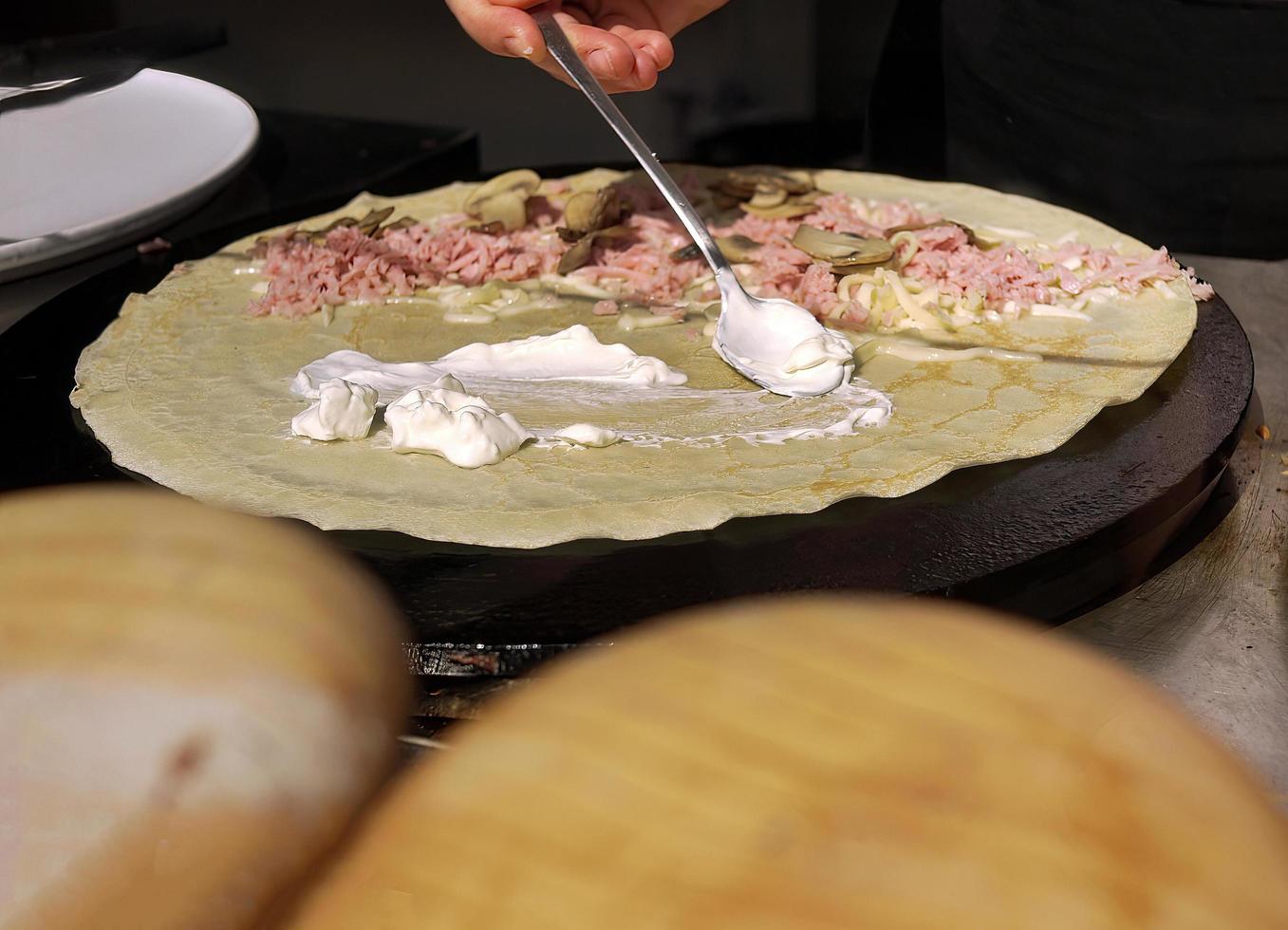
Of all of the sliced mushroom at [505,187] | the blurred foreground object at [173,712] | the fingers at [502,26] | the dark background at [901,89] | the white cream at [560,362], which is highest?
the fingers at [502,26]

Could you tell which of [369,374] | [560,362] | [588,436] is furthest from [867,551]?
[369,374]

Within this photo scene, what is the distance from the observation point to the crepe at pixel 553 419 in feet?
3.73

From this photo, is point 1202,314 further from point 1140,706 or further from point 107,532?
point 107,532

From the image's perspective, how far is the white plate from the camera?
1.76m

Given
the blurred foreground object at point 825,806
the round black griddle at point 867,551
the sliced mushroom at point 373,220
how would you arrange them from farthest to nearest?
the sliced mushroom at point 373,220 < the round black griddle at point 867,551 < the blurred foreground object at point 825,806

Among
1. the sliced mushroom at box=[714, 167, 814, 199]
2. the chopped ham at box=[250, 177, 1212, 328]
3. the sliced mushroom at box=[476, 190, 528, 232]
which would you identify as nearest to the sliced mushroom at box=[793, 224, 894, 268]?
the chopped ham at box=[250, 177, 1212, 328]

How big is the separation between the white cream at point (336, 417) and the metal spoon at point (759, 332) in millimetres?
487

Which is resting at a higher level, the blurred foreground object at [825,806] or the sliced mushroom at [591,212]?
the blurred foreground object at [825,806]

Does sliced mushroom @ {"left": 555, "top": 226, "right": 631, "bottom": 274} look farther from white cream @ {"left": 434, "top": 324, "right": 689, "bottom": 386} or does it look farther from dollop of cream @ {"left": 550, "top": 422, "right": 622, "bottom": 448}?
dollop of cream @ {"left": 550, "top": 422, "right": 622, "bottom": 448}

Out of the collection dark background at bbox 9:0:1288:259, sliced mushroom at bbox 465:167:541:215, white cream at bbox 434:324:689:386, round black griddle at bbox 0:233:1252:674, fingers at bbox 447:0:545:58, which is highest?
fingers at bbox 447:0:545:58

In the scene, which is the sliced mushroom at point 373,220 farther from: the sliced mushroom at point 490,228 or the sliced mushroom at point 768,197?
the sliced mushroom at point 768,197

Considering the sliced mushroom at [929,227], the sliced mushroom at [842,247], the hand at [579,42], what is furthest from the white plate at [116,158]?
the sliced mushroom at [929,227]

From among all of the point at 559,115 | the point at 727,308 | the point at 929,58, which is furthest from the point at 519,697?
the point at 559,115

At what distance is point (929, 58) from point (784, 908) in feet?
9.34
